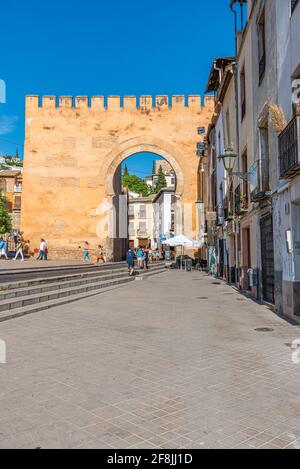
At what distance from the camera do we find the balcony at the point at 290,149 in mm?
7117

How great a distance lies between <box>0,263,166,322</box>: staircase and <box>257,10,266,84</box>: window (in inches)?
312

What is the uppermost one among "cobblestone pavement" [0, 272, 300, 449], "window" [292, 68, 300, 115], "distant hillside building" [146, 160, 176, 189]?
"distant hillside building" [146, 160, 176, 189]

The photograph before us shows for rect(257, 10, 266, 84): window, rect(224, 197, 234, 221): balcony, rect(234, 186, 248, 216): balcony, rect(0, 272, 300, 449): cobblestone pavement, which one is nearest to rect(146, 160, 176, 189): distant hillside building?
rect(224, 197, 234, 221): balcony

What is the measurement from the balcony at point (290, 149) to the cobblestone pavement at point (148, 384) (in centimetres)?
286

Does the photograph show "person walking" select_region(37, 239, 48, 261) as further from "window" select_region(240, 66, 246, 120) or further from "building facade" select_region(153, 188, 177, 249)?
"building facade" select_region(153, 188, 177, 249)

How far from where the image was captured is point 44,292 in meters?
11.1

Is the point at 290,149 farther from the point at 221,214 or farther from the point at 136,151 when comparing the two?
the point at 136,151

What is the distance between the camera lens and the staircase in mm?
8719

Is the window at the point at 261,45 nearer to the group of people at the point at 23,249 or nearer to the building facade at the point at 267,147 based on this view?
the building facade at the point at 267,147

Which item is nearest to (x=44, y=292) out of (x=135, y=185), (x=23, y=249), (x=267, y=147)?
(x=267, y=147)

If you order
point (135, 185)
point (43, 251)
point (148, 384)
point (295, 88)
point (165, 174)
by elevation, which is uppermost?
point (165, 174)

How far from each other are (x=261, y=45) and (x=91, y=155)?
755 inches

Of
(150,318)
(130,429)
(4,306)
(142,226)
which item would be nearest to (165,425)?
(130,429)

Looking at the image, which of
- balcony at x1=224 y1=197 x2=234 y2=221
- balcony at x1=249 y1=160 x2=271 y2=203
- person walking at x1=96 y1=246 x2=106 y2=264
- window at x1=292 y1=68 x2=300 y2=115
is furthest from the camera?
person walking at x1=96 y1=246 x2=106 y2=264
